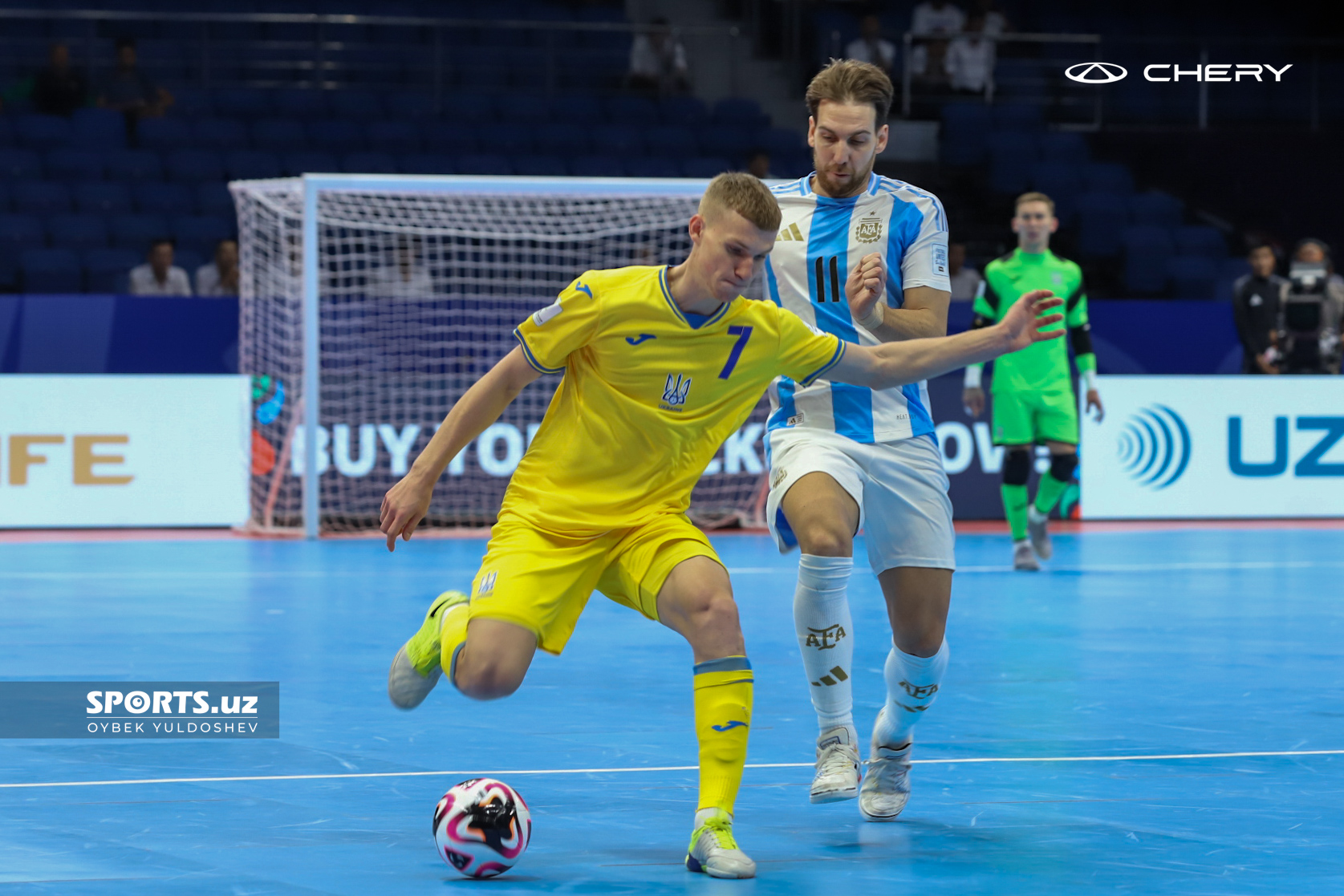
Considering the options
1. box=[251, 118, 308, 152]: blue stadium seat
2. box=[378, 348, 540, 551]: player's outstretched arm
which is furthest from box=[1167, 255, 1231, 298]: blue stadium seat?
box=[378, 348, 540, 551]: player's outstretched arm

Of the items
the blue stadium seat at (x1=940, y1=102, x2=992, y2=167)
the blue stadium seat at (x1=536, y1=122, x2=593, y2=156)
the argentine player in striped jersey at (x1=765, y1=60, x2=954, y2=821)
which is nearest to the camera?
the argentine player in striped jersey at (x1=765, y1=60, x2=954, y2=821)

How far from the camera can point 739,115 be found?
1739 centimetres

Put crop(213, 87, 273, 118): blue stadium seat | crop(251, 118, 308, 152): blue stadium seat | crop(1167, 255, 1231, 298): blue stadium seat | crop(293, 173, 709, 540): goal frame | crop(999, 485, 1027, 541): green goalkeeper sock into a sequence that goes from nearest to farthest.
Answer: crop(999, 485, 1027, 541): green goalkeeper sock → crop(293, 173, 709, 540): goal frame → crop(251, 118, 308, 152): blue stadium seat → crop(1167, 255, 1231, 298): blue stadium seat → crop(213, 87, 273, 118): blue stadium seat

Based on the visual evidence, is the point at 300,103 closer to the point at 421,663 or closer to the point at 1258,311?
the point at 1258,311

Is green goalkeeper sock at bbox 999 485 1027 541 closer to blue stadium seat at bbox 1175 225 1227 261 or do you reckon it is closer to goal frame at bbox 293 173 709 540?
goal frame at bbox 293 173 709 540

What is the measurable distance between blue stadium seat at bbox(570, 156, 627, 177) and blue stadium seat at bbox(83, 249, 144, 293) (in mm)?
4135

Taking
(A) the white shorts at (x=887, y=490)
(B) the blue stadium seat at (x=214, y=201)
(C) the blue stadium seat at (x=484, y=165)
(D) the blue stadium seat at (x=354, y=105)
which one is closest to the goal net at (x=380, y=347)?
(B) the blue stadium seat at (x=214, y=201)

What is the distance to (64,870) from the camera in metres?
3.70

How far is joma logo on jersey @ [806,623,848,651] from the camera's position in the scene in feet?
15.0

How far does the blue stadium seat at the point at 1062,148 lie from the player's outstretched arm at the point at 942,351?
14024 millimetres

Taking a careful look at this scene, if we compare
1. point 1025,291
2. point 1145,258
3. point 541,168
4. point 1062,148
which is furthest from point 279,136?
point 1145,258

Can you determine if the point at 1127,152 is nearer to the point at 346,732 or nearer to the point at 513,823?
the point at 346,732

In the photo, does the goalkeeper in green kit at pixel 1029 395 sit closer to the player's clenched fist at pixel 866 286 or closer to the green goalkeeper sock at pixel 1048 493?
the green goalkeeper sock at pixel 1048 493

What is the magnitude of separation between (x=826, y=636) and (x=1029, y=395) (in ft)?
20.5
